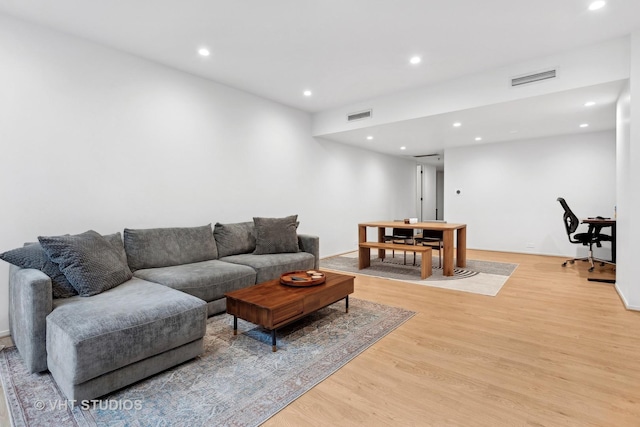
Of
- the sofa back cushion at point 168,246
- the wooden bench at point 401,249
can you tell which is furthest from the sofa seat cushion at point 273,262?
the wooden bench at point 401,249

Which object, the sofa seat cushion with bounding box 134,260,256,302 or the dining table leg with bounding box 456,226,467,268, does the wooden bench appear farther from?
the sofa seat cushion with bounding box 134,260,256,302

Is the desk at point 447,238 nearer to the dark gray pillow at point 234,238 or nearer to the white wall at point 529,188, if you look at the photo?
the dark gray pillow at point 234,238

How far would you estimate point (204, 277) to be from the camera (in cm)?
296

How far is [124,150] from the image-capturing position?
339cm

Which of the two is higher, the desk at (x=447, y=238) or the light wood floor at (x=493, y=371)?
the desk at (x=447, y=238)

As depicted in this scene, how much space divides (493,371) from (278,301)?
1.56 m

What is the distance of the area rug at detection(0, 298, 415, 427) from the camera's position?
163 centimetres

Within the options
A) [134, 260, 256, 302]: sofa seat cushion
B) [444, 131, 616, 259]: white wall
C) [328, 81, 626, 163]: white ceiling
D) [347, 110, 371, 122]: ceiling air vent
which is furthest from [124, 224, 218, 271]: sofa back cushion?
[444, 131, 616, 259]: white wall

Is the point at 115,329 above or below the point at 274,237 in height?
below

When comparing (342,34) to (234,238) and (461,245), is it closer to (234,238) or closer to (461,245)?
(234,238)

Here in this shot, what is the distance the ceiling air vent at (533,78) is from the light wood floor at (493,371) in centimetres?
255

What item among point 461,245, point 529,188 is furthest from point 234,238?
point 529,188

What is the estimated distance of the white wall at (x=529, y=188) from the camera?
5.82 meters

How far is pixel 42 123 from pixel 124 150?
69 cm
